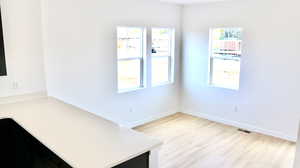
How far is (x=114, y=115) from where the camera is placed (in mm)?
4246

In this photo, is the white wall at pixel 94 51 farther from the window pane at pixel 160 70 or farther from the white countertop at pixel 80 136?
the white countertop at pixel 80 136

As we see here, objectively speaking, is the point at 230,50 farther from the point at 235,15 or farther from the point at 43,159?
the point at 43,159

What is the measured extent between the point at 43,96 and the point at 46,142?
62.4 inches

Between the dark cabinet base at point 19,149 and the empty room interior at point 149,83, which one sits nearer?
the dark cabinet base at point 19,149

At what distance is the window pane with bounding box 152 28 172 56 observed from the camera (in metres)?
4.89

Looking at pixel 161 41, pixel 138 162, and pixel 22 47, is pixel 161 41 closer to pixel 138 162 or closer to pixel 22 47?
pixel 22 47

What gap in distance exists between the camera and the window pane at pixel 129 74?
436cm

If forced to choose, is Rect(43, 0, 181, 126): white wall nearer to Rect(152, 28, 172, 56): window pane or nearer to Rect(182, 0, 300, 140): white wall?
Rect(152, 28, 172, 56): window pane

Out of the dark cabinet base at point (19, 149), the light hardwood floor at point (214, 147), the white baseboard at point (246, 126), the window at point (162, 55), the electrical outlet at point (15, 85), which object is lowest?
the light hardwood floor at point (214, 147)

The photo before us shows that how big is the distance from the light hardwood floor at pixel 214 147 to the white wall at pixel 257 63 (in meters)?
0.31

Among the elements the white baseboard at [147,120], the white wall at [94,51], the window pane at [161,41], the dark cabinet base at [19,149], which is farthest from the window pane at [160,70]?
the dark cabinet base at [19,149]

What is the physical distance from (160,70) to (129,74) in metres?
0.90

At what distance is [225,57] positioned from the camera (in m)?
4.80

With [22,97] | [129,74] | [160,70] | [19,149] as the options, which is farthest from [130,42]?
[19,149]
